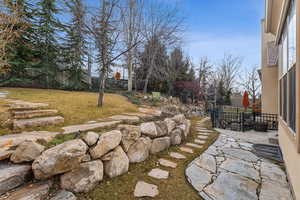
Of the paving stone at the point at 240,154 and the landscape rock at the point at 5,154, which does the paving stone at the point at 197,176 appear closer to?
the paving stone at the point at 240,154

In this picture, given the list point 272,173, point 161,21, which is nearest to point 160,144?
point 272,173

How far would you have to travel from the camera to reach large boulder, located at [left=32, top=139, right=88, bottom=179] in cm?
158

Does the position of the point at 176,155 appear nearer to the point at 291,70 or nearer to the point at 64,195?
the point at 64,195

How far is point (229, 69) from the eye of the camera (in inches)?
798

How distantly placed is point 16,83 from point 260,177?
12.2 metres

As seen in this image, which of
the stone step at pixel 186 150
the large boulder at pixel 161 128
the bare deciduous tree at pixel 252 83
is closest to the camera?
the large boulder at pixel 161 128

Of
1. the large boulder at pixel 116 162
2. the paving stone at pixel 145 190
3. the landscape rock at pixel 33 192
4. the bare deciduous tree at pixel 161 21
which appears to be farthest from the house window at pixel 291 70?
the bare deciduous tree at pixel 161 21

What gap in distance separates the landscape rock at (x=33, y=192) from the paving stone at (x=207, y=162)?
8.53 feet

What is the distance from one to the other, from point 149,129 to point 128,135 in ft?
2.16

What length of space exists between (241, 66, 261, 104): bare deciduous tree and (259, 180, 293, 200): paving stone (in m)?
21.3

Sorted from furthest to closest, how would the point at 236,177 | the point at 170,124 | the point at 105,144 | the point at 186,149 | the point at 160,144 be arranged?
the point at 170,124, the point at 186,149, the point at 160,144, the point at 236,177, the point at 105,144

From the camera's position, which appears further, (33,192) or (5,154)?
(5,154)

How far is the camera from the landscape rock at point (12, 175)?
138 centimetres

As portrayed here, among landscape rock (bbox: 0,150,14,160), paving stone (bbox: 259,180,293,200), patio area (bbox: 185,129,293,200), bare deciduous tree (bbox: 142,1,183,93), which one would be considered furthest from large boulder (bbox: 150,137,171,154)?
bare deciduous tree (bbox: 142,1,183,93)
